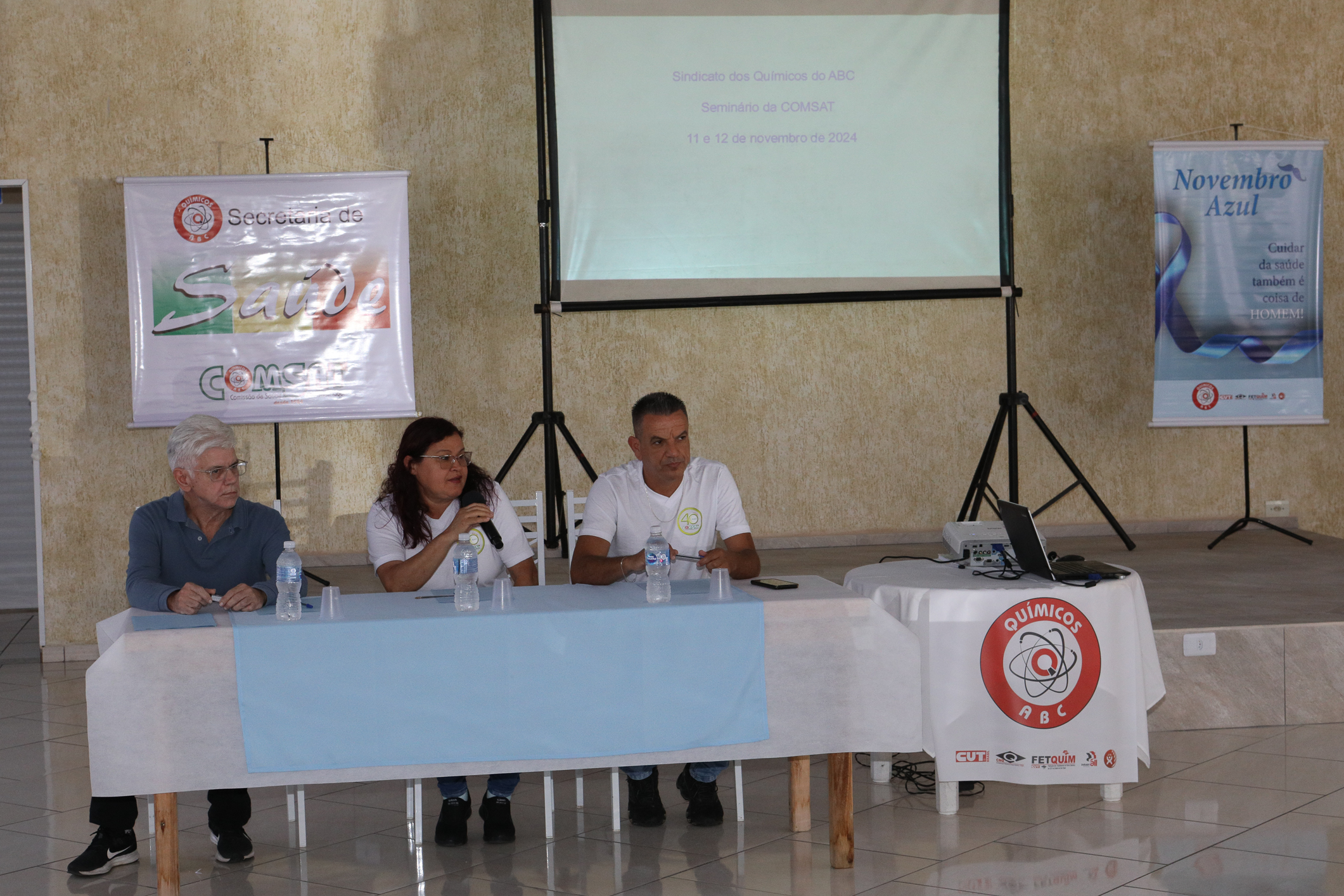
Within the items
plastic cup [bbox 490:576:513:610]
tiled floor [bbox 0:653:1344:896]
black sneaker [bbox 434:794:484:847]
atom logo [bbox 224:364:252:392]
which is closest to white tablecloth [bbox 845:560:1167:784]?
tiled floor [bbox 0:653:1344:896]

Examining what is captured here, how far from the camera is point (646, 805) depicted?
350cm

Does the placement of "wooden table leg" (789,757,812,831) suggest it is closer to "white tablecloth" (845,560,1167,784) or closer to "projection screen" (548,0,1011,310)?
"white tablecloth" (845,560,1167,784)

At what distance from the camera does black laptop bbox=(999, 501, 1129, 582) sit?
11.5 ft

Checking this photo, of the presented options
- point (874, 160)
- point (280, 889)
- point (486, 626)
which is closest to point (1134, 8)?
point (874, 160)

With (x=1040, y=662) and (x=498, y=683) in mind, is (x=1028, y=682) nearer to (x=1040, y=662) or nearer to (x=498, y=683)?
(x=1040, y=662)

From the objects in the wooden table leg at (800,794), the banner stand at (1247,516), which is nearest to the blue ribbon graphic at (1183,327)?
the banner stand at (1247,516)

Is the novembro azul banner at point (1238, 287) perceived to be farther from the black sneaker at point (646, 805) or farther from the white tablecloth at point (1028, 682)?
the black sneaker at point (646, 805)

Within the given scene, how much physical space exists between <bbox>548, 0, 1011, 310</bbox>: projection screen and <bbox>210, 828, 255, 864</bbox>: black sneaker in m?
3.55

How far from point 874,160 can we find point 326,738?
14.6ft

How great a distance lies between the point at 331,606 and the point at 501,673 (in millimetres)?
430

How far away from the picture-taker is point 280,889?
3072mm

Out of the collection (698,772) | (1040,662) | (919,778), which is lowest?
(919,778)

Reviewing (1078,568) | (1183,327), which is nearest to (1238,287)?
(1183,327)

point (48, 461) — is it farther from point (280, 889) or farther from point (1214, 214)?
point (1214, 214)
